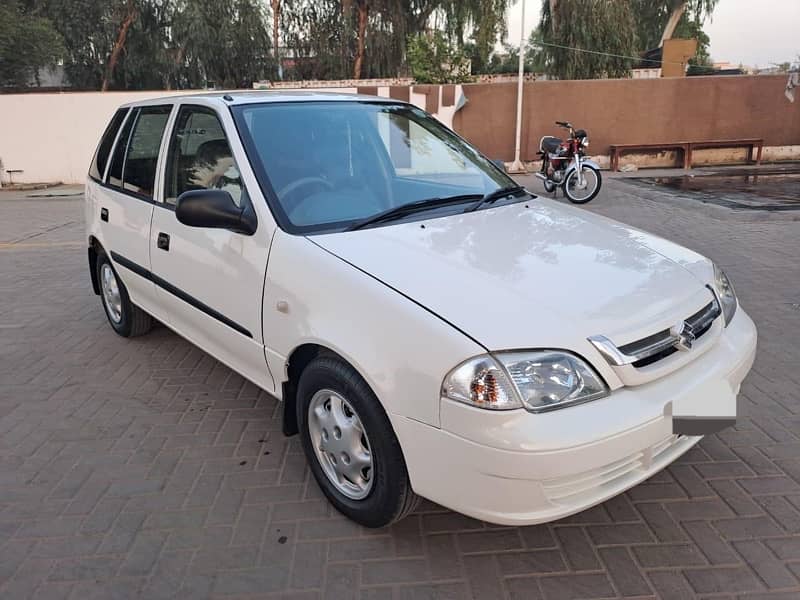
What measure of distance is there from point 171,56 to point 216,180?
2449 centimetres

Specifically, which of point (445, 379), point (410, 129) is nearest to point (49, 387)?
point (410, 129)

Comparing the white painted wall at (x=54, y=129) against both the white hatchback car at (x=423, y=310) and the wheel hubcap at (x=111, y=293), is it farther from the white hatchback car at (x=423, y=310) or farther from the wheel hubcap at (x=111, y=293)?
the white hatchback car at (x=423, y=310)

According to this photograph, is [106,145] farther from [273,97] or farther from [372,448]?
[372,448]

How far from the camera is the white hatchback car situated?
6.92 feet

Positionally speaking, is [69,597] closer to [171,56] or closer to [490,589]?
[490,589]

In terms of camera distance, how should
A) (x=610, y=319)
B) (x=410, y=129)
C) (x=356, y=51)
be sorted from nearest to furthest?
(x=610, y=319), (x=410, y=129), (x=356, y=51)

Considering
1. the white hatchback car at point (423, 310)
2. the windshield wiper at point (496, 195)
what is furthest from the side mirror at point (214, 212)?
the windshield wiper at point (496, 195)

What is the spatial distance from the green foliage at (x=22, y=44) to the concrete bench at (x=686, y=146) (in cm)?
1776

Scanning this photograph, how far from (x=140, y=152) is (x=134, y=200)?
0.35 meters

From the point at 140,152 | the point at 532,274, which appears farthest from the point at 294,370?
the point at 140,152

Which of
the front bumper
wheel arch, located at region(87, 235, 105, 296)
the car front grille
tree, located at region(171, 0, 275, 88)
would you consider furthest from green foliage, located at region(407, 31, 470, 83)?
the front bumper

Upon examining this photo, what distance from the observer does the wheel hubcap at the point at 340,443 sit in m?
2.56

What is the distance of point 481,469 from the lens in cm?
209

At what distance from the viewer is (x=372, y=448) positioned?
2.40 metres
